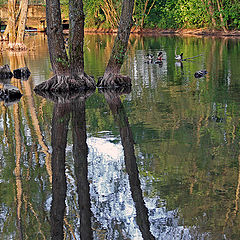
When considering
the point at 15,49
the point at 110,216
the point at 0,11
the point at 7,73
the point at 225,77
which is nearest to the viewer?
the point at 110,216

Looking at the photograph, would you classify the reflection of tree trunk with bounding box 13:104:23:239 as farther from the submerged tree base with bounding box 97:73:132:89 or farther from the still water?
the submerged tree base with bounding box 97:73:132:89

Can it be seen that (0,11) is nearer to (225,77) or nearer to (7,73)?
(7,73)

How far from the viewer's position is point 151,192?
249 inches

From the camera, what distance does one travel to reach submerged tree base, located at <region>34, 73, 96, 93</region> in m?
15.1

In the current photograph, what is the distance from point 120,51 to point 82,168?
8543 mm

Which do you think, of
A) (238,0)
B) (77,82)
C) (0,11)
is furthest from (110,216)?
(0,11)

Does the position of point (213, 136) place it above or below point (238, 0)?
below

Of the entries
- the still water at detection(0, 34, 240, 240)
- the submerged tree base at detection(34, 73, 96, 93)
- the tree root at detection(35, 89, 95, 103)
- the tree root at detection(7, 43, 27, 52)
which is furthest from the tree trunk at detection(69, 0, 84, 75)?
the tree root at detection(7, 43, 27, 52)

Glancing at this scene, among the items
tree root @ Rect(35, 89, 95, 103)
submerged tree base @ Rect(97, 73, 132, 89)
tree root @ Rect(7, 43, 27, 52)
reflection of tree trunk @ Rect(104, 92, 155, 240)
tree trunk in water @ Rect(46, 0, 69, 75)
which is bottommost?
reflection of tree trunk @ Rect(104, 92, 155, 240)

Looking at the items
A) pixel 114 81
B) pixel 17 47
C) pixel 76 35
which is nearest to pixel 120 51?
pixel 114 81

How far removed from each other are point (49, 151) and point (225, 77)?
394 inches

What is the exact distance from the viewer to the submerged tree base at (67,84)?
1506 cm

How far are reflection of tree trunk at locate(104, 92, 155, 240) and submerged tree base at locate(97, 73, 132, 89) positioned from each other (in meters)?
2.54

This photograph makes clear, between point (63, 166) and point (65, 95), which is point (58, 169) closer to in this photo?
point (63, 166)
